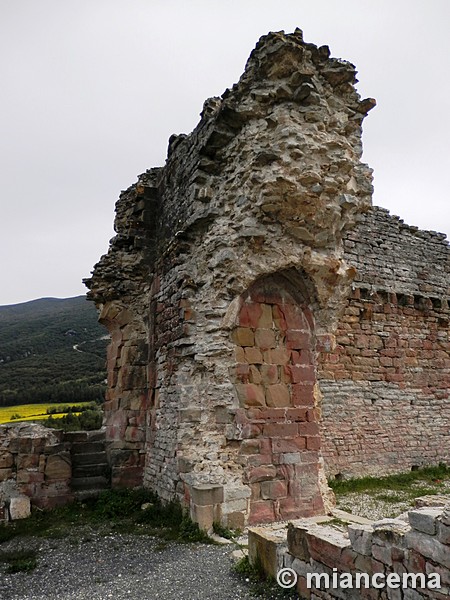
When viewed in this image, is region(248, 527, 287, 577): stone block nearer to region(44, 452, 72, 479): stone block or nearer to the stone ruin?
the stone ruin

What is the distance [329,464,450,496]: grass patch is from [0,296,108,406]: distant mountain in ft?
61.3

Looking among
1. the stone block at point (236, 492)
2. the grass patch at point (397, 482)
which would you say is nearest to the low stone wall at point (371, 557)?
the stone block at point (236, 492)

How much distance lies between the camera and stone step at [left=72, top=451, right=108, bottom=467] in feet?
29.3

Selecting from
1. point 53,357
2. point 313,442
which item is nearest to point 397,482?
point 313,442

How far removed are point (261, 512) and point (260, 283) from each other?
3214 millimetres

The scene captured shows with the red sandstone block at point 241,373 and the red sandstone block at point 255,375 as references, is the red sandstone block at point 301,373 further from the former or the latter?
the red sandstone block at point 241,373

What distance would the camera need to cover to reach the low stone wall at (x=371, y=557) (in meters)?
3.23

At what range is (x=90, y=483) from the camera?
28.3ft

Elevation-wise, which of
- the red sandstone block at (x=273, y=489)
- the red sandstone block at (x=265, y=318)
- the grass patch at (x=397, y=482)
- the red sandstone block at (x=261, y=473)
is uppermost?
the red sandstone block at (x=265, y=318)

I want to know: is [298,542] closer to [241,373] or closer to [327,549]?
[327,549]

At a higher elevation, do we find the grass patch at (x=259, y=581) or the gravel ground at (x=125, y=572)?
the grass patch at (x=259, y=581)

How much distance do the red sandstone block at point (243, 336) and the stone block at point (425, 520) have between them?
4.02m

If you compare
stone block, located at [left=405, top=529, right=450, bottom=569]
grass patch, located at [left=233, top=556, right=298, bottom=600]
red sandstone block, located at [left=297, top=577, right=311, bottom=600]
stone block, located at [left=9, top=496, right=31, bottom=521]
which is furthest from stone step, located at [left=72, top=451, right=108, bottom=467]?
stone block, located at [left=405, top=529, right=450, bottom=569]

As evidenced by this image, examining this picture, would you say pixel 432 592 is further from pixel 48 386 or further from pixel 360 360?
pixel 48 386
